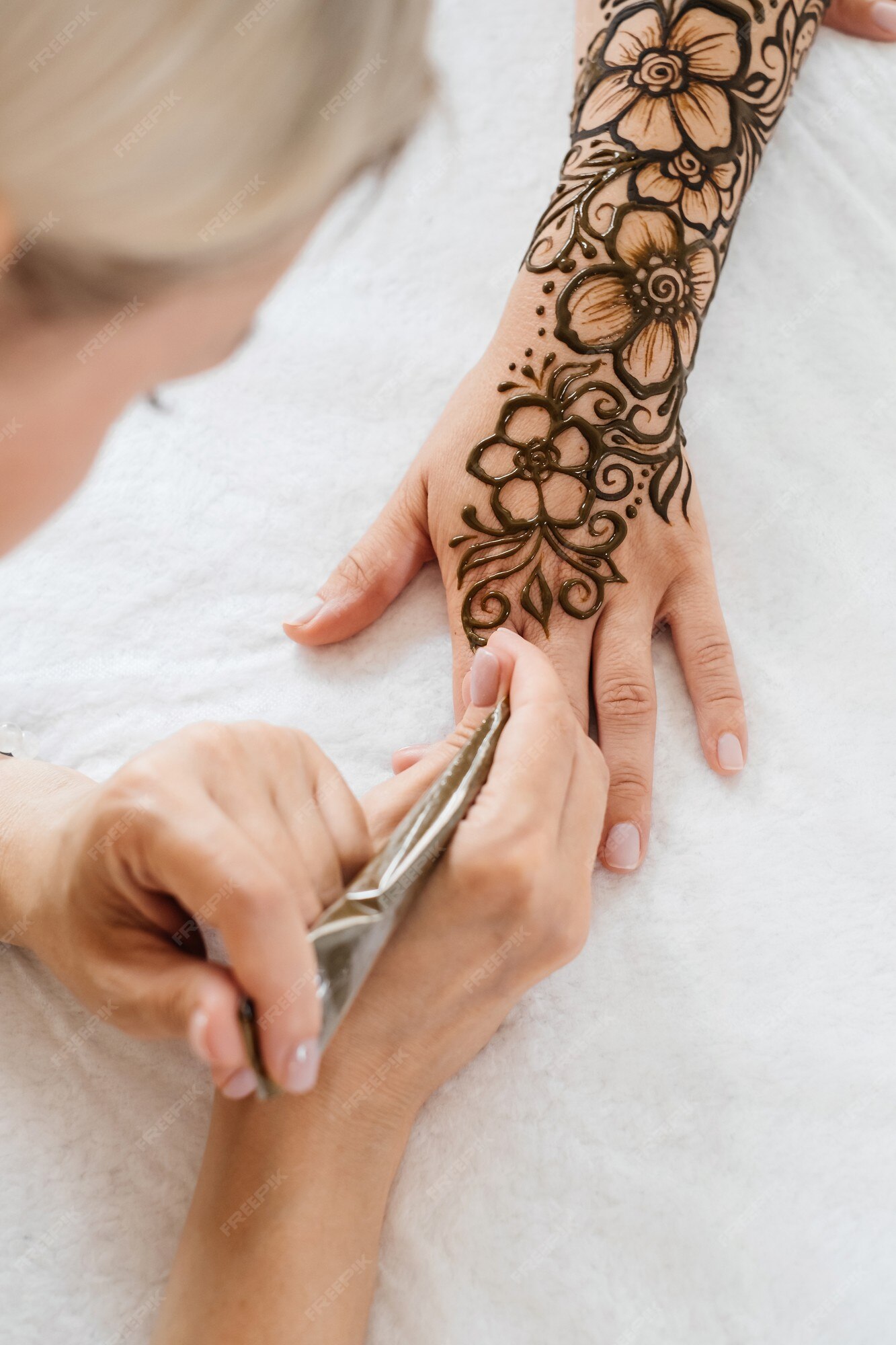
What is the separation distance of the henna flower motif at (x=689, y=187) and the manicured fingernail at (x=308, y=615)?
64 centimetres

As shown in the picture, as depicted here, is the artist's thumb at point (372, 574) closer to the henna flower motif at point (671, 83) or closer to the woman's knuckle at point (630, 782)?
the woman's knuckle at point (630, 782)

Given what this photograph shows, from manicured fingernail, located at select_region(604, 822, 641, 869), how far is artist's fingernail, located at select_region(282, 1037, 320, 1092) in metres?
0.44

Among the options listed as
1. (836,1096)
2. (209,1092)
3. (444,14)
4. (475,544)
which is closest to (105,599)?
(475,544)

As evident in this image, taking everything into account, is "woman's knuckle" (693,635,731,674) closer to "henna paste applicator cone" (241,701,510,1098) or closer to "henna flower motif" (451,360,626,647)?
"henna flower motif" (451,360,626,647)

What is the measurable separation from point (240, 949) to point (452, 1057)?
34 cm

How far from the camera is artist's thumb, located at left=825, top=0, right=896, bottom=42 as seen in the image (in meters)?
1.39

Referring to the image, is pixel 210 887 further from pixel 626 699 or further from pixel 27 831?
pixel 626 699

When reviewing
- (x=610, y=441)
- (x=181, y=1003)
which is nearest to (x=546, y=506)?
(x=610, y=441)

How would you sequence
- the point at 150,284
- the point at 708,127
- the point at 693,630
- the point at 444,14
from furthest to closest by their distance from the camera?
1. the point at 444,14
2. the point at 708,127
3. the point at 693,630
4. the point at 150,284

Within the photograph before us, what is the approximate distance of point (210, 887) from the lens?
57cm

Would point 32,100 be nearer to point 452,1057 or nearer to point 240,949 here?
point 240,949

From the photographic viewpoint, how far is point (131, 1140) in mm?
837

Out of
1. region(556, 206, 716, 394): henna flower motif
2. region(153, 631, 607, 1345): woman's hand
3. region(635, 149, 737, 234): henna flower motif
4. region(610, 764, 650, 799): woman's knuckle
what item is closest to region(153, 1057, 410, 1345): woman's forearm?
region(153, 631, 607, 1345): woman's hand

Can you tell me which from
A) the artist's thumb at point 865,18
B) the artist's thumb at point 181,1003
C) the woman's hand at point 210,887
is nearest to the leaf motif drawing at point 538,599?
the woman's hand at point 210,887
